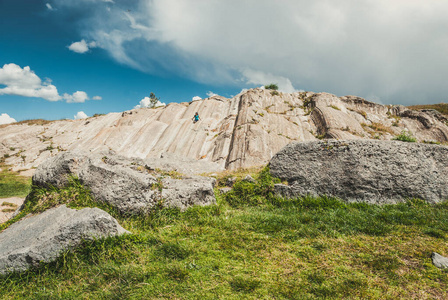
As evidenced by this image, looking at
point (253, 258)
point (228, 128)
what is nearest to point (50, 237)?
point (253, 258)

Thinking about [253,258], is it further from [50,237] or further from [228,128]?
[228,128]

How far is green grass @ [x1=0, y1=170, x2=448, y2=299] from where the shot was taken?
3953 millimetres

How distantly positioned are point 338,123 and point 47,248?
115 ft

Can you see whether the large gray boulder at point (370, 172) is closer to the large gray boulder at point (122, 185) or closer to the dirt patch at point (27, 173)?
the large gray boulder at point (122, 185)

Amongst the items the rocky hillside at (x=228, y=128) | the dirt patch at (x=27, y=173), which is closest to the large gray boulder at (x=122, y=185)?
the rocky hillside at (x=228, y=128)

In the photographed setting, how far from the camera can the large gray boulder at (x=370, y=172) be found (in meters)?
8.47

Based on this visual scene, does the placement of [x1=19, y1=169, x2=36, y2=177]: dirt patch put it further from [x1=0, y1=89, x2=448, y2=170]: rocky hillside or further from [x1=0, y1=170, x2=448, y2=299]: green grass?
[x1=0, y1=170, x2=448, y2=299]: green grass

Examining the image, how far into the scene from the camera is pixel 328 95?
3938 centimetres

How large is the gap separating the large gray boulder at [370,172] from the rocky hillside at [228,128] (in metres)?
16.9

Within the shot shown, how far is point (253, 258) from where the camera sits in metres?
4.96

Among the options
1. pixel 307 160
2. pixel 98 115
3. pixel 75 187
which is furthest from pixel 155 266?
pixel 98 115

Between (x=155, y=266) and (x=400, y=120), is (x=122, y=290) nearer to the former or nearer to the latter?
(x=155, y=266)

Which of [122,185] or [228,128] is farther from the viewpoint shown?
[228,128]

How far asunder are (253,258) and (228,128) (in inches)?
1256
